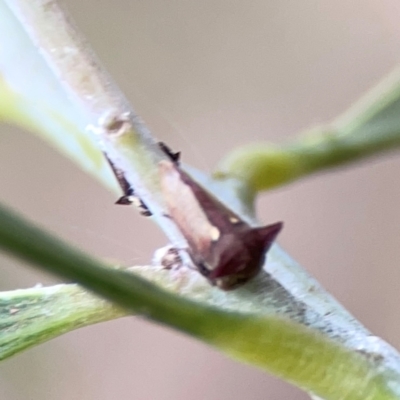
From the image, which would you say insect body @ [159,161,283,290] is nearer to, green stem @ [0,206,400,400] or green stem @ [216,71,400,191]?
green stem @ [0,206,400,400]

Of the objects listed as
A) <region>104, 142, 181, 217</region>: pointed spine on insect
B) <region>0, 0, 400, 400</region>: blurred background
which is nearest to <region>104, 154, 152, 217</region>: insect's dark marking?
<region>104, 142, 181, 217</region>: pointed spine on insect

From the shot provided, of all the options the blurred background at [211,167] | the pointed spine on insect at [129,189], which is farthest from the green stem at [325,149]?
the blurred background at [211,167]

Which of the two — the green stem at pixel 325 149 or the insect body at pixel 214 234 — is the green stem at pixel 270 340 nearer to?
the insect body at pixel 214 234

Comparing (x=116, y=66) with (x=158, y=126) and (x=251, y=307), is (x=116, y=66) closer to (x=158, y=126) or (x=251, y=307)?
(x=158, y=126)

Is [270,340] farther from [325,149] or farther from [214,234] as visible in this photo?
[325,149]

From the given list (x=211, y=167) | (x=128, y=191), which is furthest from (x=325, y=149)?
(x=211, y=167)
